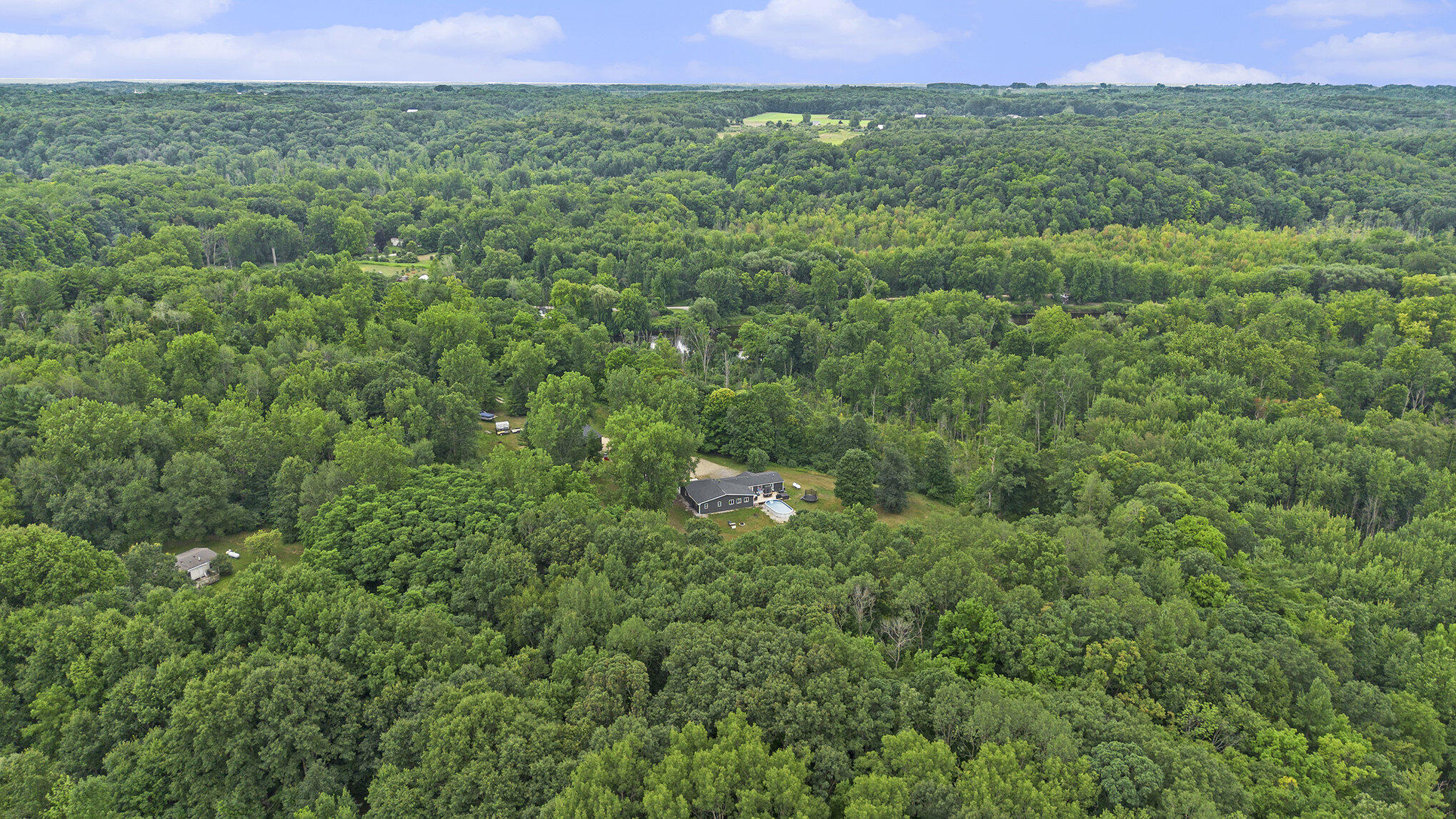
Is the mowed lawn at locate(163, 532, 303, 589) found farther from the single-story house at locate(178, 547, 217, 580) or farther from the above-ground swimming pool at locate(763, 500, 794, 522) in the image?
the above-ground swimming pool at locate(763, 500, 794, 522)

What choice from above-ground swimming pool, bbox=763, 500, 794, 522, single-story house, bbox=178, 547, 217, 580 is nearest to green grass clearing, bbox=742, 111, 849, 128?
above-ground swimming pool, bbox=763, 500, 794, 522

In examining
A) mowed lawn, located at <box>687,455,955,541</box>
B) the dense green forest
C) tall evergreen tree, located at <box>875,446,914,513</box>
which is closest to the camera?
the dense green forest

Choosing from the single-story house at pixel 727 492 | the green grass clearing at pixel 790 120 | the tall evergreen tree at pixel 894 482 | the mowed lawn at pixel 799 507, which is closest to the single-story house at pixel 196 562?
the mowed lawn at pixel 799 507

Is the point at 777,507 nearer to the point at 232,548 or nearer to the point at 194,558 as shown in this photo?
the point at 232,548

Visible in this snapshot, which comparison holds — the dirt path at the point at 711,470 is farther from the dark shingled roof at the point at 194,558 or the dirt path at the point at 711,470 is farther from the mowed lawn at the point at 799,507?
the dark shingled roof at the point at 194,558

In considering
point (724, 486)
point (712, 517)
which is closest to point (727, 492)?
point (724, 486)

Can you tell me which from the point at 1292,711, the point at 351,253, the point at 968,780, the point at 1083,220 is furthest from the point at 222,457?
the point at 1083,220

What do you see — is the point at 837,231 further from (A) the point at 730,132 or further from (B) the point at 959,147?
(A) the point at 730,132
